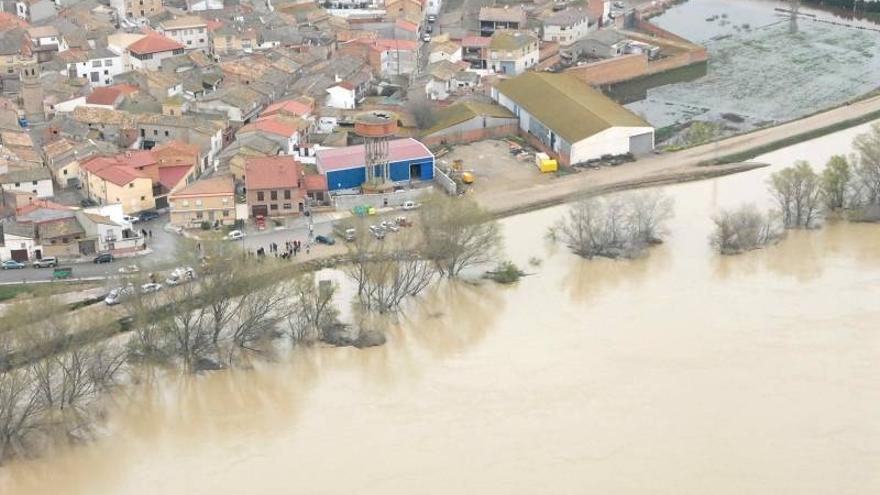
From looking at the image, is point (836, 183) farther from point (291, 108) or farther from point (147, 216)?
point (147, 216)

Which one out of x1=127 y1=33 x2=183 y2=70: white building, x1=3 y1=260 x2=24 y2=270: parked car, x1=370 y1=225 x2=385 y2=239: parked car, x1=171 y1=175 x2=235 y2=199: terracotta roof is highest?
x1=127 y1=33 x2=183 y2=70: white building

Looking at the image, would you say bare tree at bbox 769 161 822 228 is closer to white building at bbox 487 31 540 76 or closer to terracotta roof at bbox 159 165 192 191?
terracotta roof at bbox 159 165 192 191

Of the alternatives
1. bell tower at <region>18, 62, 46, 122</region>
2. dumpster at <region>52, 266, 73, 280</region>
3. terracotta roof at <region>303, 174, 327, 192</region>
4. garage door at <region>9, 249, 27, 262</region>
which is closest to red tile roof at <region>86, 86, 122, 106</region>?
bell tower at <region>18, 62, 46, 122</region>

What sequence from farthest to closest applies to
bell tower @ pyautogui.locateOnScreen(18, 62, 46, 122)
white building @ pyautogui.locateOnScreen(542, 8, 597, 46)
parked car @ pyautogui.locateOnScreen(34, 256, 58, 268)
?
white building @ pyautogui.locateOnScreen(542, 8, 597, 46) < bell tower @ pyautogui.locateOnScreen(18, 62, 46, 122) < parked car @ pyautogui.locateOnScreen(34, 256, 58, 268)

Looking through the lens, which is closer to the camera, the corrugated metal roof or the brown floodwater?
the brown floodwater

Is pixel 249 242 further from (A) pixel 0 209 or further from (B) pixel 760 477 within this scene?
(B) pixel 760 477

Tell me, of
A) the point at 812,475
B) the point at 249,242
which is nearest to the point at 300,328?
the point at 249,242

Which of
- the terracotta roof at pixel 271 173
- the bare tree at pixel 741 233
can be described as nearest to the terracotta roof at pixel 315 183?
the terracotta roof at pixel 271 173
